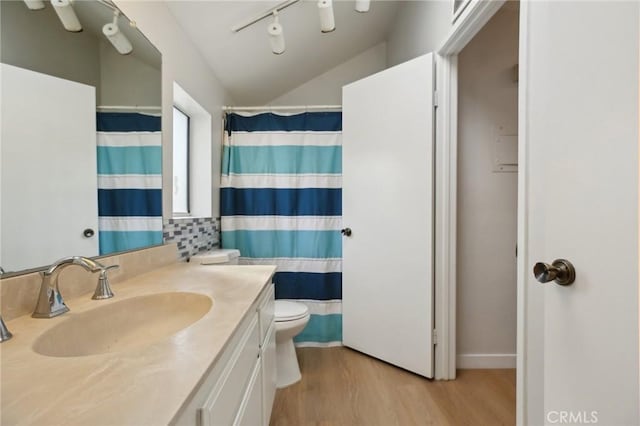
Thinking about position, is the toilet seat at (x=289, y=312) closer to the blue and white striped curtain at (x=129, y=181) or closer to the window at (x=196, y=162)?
the blue and white striped curtain at (x=129, y=181)

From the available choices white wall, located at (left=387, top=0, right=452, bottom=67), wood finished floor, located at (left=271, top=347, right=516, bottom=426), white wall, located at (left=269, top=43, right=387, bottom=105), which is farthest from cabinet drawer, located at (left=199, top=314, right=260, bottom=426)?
white wall, located at (left=269, top=43, right=387, bottom=105)

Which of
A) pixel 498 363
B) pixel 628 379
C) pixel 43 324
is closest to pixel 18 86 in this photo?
pixel 43 324

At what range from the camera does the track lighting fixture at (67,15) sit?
0.86 meters

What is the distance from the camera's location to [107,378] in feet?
1.54

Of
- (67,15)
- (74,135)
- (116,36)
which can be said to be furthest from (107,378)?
(116,36)

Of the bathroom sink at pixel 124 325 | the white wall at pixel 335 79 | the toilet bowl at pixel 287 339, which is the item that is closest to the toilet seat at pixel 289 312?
the toilet bowl at pixel 287 339

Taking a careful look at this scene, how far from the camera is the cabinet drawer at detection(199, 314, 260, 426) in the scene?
1.85 ft

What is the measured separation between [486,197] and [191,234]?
192cm

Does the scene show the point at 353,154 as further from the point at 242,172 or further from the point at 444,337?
the point at 444,337

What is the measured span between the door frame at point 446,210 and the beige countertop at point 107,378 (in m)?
1.34

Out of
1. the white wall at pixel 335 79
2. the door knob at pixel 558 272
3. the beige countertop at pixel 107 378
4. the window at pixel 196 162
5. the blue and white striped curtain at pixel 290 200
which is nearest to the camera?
the beige countertop at pixel 107 378

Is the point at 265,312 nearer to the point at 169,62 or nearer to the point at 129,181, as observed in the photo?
the point at 129,181

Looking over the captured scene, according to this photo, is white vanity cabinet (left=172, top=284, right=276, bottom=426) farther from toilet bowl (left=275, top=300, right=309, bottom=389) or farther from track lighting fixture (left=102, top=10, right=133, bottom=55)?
track lighting fixture (left=102, top=10, right=133, bottom=55)

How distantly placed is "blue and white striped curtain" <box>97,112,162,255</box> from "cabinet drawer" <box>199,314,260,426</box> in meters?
0.65
